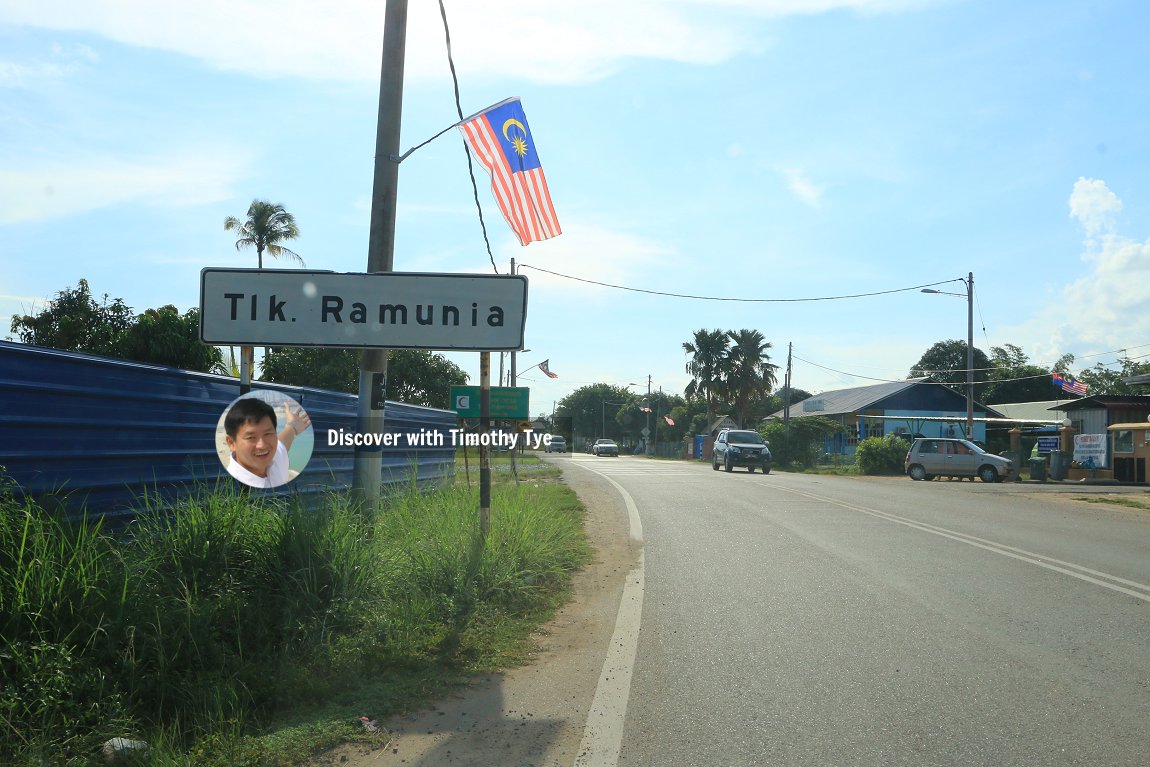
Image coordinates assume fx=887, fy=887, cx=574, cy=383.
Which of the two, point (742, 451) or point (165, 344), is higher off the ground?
point (165, 344)

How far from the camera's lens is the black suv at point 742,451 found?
3597 cm

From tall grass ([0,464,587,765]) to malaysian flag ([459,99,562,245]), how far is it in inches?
192

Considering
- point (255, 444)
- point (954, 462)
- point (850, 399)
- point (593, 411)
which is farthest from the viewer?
point (593, 411)

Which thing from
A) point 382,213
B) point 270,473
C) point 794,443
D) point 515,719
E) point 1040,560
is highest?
point 382,213

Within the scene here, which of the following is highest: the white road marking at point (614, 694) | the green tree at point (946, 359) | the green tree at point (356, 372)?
the green tree at point (946, 359)

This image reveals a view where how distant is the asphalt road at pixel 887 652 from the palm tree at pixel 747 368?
164ft

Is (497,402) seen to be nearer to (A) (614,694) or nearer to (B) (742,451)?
(B) (742,451)

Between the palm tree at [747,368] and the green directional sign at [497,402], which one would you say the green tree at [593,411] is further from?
the green directional sign at [497,402]

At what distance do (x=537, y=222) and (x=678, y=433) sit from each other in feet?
309

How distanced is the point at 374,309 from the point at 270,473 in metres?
2.11

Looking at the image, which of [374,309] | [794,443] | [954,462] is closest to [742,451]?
[954,462]

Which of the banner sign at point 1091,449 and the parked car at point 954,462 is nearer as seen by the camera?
the parked car at point 954,462

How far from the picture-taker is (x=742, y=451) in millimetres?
36094

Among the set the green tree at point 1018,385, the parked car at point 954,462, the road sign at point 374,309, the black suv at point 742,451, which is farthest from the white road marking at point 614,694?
the green tree at point 1018,385
